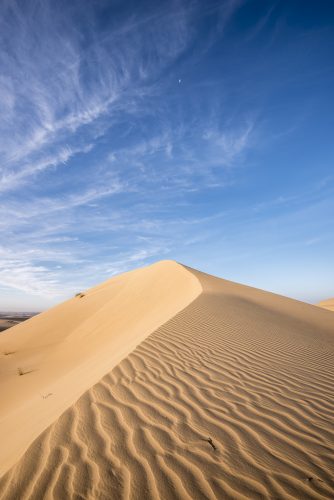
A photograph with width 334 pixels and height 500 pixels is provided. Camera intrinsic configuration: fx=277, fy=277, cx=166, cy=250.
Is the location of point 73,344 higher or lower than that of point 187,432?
higher

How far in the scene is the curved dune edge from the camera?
4.31m

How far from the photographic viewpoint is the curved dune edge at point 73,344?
4.31 meters

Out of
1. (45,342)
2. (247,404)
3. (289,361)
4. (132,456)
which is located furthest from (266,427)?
(45,342)

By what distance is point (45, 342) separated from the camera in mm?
14258

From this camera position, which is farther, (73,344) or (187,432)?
(73,344)

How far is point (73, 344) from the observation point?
492 inches

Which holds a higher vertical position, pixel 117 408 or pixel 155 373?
pixel 155 373

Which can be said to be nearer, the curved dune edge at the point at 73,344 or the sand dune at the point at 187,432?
the sand dune at the point at 187,432

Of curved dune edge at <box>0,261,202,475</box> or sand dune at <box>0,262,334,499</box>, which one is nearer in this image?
sand dune at <box>0,262,334,499</box>

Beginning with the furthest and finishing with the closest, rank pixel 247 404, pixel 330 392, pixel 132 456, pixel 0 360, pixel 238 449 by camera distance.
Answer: pixel 0 360
pixel 330 392
pixel 247 404
pixel 238 449
pixel 132 456

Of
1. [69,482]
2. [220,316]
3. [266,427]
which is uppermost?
[220,316]

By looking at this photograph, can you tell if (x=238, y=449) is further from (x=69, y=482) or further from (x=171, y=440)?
(x=69, y=482)

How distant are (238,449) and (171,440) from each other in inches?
26.2

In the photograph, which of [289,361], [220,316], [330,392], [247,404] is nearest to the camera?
[247,404]
